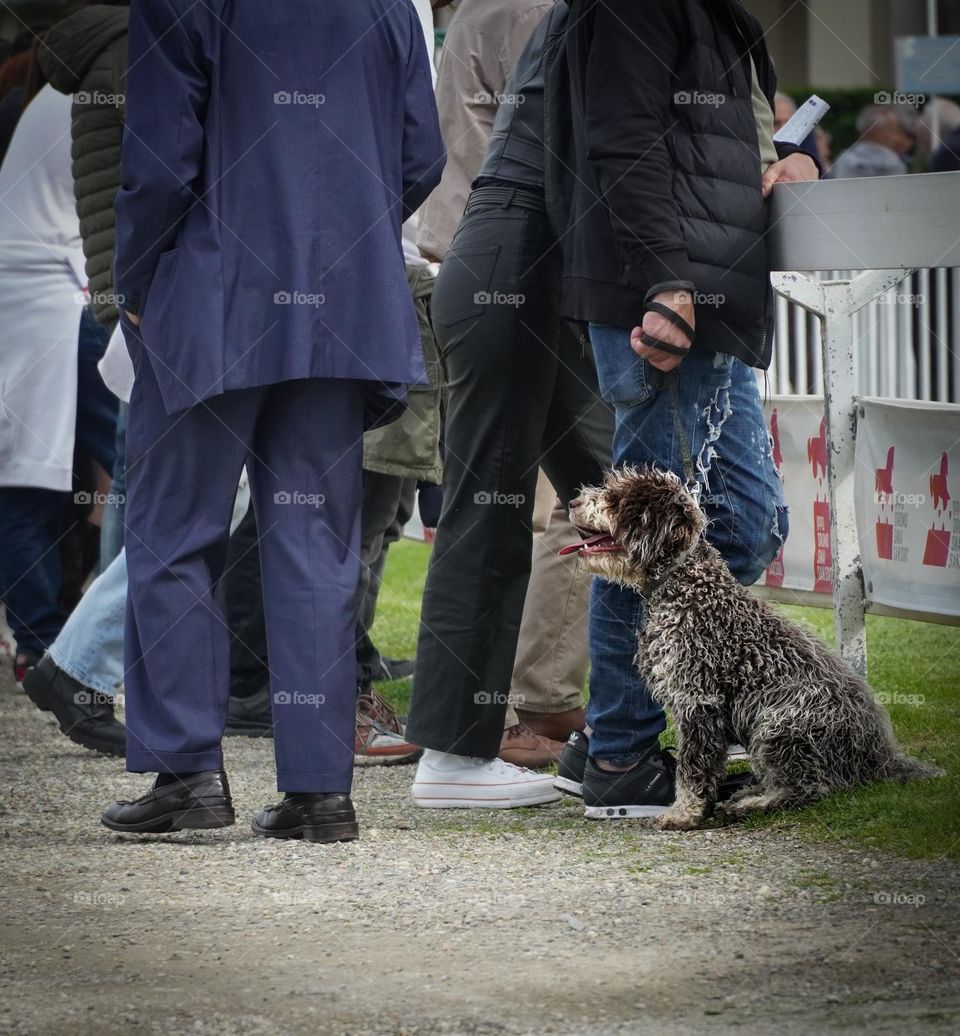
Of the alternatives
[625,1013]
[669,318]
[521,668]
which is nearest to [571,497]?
[521,668]

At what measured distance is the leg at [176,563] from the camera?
4.13m

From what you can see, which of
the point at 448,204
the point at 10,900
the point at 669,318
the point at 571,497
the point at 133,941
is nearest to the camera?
the point at 133,941

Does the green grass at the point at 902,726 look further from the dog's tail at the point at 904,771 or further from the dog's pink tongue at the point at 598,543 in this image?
the dog's pink tongue at the point at 598,543

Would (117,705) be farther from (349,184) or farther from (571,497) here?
(349,184)

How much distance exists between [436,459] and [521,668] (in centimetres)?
76

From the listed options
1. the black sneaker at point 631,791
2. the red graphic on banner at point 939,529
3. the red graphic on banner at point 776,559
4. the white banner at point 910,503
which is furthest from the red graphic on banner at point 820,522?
the black sneaker at point 631,791

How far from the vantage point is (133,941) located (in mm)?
3301

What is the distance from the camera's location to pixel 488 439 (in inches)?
179

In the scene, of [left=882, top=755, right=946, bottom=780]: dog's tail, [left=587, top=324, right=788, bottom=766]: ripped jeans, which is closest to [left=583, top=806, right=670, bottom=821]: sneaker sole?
[left=587, top=324, right=788, bottom=766]: ripped jeans

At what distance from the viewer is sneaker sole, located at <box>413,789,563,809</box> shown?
4594 millimetres

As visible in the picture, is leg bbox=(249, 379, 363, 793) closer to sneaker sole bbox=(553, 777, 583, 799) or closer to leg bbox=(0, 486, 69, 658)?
sneaker sole bbox=(553, 777, 583, 799)

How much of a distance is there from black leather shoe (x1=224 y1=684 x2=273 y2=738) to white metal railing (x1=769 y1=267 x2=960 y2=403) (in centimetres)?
541

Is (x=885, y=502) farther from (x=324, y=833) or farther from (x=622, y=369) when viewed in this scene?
(x=324, y=833)

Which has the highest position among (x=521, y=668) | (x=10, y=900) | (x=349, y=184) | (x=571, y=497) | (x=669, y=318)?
(x=349, y=184)
